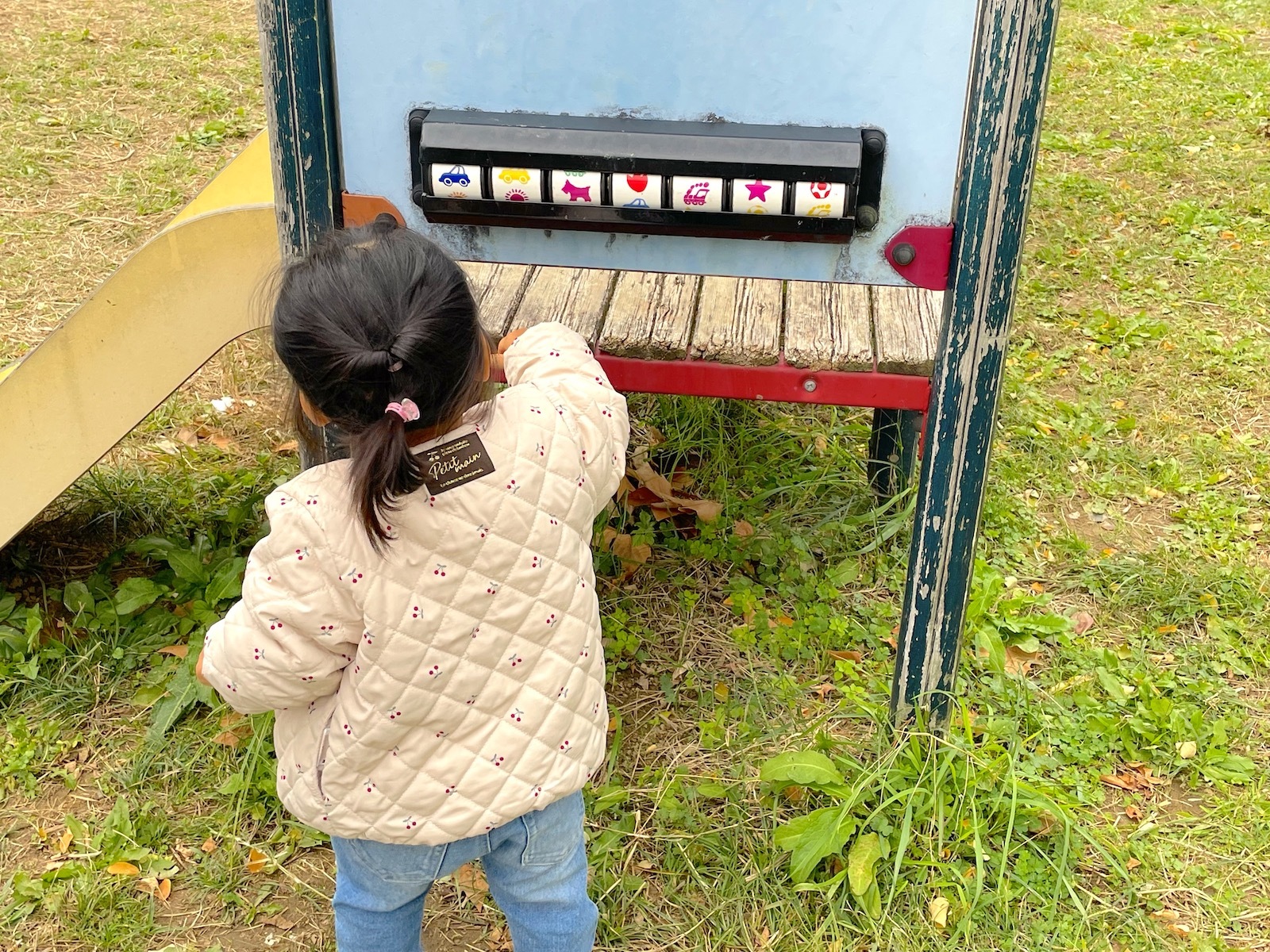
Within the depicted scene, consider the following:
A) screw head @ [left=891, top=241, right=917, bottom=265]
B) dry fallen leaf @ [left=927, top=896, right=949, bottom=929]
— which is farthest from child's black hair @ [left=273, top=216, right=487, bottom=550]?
dry fallen leaf @ [left=927, top=896, right=949, bottom=929]

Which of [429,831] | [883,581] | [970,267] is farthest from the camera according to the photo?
[883,581]

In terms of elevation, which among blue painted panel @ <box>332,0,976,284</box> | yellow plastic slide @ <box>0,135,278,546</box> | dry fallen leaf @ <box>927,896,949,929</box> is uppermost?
blue painted panel @ <box>332,0,976,284</box>

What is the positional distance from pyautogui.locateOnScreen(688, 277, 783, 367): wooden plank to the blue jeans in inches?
32.7

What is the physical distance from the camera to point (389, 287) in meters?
1.33

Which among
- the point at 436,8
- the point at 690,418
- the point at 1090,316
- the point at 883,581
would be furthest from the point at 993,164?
the point at 1090,316

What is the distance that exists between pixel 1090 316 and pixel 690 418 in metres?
1.68

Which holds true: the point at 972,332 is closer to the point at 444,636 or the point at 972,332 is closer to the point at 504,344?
the point at 504,344

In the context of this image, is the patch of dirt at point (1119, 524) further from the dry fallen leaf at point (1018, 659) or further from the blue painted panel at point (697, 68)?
the blue painted panel at point (697, 68)

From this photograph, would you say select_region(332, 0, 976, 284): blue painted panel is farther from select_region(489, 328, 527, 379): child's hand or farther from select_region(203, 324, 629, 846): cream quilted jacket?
select_region(203, 324, 629, 846): cream quilted jacket

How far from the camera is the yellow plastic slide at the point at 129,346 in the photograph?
7.81 ft

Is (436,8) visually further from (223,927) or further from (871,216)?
(223,927)

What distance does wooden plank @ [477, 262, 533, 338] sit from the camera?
2.35 metres

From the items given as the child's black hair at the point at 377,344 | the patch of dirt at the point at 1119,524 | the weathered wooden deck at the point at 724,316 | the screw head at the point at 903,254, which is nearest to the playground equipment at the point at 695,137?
the screw head at the point at 903,254

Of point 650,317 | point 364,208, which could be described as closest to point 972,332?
point 650,317
